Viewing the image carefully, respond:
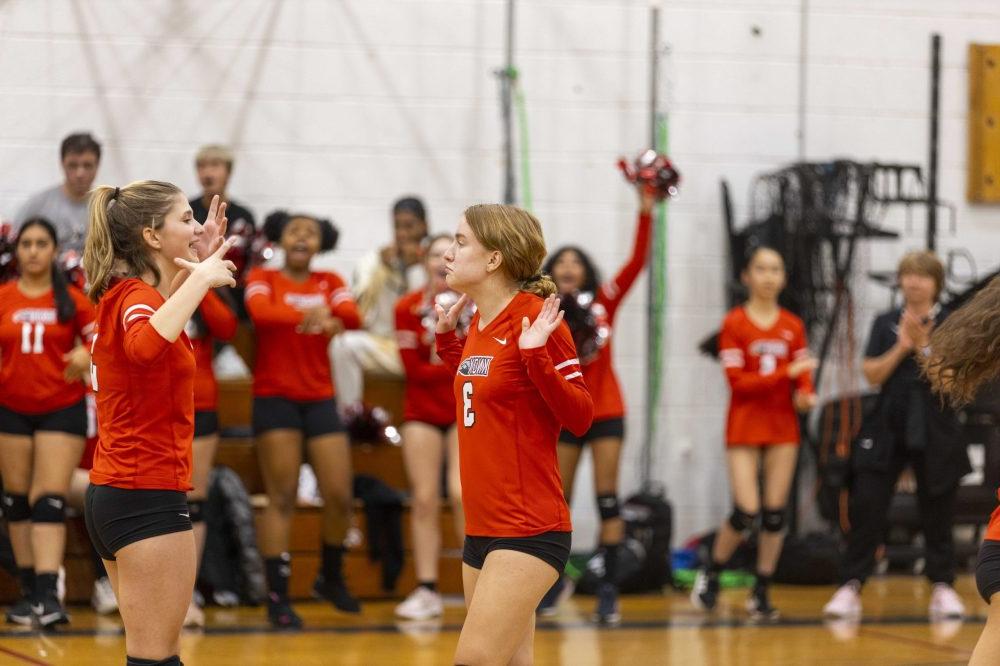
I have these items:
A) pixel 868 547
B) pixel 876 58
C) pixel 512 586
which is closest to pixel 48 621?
pixel 512 586

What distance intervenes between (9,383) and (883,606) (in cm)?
457

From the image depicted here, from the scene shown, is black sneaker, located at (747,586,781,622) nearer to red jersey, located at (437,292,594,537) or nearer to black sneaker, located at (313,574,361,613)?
black sneaker, located at (313,574,361,613)

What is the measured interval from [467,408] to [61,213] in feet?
13.5

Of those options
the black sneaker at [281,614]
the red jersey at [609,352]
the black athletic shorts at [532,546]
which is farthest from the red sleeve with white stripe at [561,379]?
the black sneaker at [281,614]

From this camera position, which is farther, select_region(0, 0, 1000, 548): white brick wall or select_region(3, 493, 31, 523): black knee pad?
select_region(0, 0, 1000, 548): white brick wall

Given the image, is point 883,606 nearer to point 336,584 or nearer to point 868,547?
point 868,547

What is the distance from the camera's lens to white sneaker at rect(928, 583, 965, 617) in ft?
22.4

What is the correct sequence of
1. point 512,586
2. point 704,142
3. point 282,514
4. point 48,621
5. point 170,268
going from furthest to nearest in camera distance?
point 704,142
point 282,514
point 48,621
point 170,268
point 512,586

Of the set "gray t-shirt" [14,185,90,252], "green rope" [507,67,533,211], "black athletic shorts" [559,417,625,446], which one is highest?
"green rope" [507,67,533,211]

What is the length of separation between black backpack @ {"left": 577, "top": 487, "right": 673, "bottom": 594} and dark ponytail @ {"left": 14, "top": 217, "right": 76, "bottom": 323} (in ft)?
10.2

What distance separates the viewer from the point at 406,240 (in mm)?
7168

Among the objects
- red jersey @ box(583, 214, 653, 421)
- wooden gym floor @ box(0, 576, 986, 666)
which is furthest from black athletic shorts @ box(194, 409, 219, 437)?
red jersey @ box(583, 214, 653, 421)

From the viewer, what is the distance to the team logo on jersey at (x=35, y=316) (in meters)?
6.14

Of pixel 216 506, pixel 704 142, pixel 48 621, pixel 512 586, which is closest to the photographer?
pixel 512 586
